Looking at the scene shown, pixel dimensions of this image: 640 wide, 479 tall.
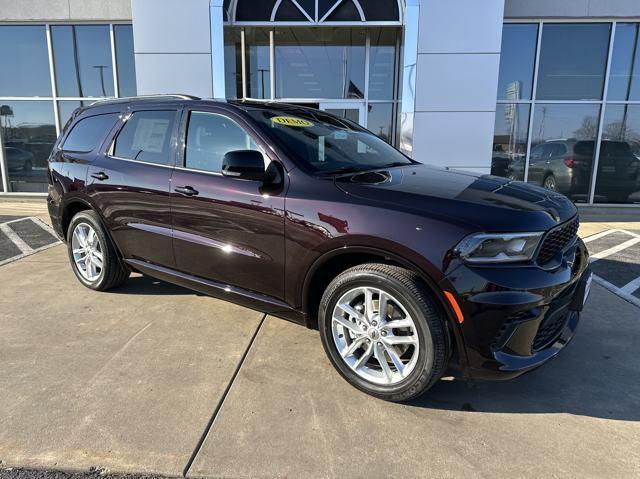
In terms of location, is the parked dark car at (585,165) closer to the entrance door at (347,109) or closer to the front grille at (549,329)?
the entrance door at (347,109)

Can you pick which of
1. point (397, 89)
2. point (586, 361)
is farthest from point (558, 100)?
point (586, 361)

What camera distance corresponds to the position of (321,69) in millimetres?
10352

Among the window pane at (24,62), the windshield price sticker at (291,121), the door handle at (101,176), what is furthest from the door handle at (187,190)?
the window pane at (24,62)

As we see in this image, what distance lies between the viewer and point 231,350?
349cm

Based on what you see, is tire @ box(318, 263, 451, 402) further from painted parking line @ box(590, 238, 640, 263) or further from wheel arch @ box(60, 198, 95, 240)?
painted parking line @ box(590, 238, 640, 263)

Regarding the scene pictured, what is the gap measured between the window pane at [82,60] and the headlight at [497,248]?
35.4 ft

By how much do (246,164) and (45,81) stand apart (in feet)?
34.6

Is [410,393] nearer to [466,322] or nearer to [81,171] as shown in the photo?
[466,322]

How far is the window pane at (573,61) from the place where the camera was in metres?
9.52

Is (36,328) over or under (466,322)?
under

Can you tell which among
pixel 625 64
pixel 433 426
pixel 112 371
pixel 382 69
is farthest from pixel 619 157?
pixel 112 371

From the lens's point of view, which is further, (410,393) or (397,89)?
Result: (397,89)

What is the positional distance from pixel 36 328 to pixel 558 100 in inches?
400

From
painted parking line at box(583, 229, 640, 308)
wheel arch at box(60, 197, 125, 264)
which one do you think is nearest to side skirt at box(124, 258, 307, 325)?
wheel arch at box(60, 197, 125, 264)
